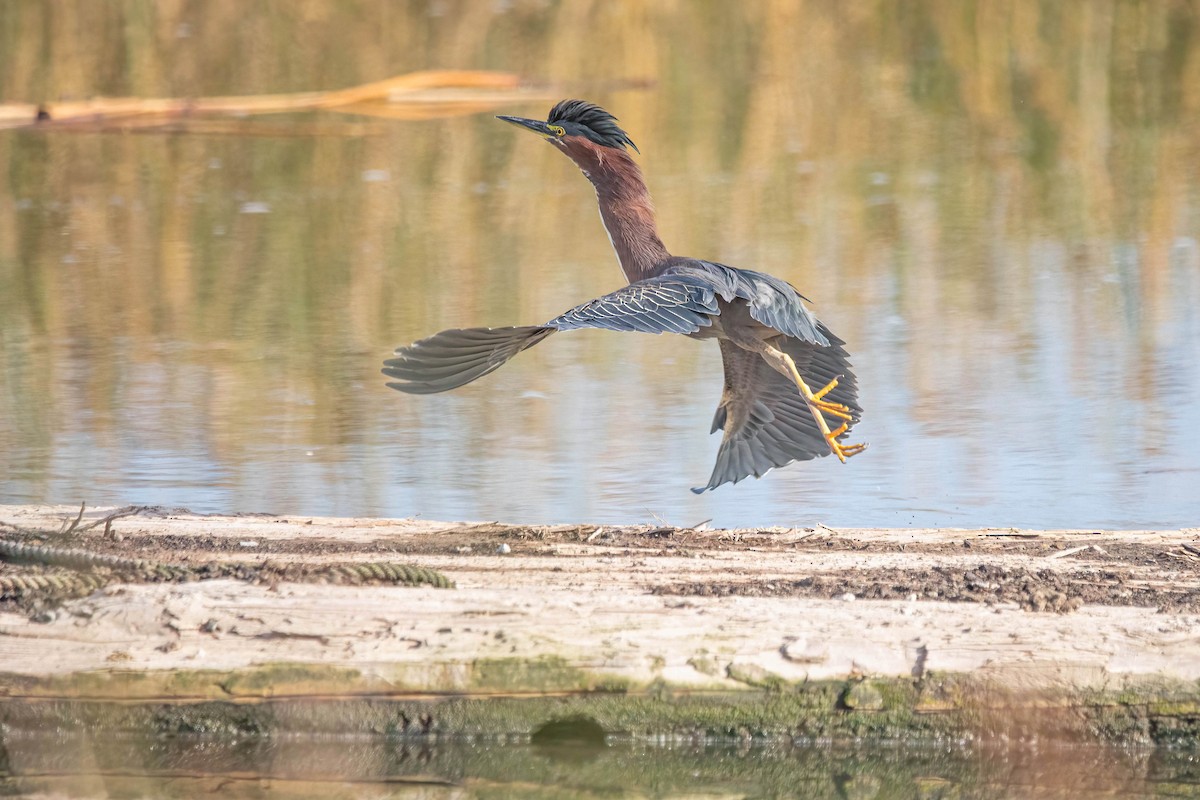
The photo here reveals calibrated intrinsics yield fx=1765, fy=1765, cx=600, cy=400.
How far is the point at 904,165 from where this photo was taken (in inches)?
456

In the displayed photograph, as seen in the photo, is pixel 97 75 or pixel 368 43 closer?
A: pixel 97 75

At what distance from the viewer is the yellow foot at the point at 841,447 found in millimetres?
5258

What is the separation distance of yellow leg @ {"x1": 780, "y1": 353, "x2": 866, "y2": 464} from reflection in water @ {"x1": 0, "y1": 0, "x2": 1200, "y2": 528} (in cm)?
48

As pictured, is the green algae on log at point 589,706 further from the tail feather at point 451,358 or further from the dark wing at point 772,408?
the dark wing at point 772,408

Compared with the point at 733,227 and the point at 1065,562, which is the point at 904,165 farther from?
the point at 1065,562

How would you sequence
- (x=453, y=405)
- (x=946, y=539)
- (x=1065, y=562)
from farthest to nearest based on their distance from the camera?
(x=453, y=405) < (x=946, y=539) < (x=1065, y=562)

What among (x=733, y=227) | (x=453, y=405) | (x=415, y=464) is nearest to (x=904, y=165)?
(x=733, y=227)

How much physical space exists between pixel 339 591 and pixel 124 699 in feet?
1.84

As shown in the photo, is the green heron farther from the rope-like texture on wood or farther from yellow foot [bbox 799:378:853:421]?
the rope-like texture on wood

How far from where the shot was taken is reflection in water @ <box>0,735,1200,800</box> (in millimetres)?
4016

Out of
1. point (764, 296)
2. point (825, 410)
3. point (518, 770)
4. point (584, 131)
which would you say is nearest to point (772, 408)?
point (825, 410)

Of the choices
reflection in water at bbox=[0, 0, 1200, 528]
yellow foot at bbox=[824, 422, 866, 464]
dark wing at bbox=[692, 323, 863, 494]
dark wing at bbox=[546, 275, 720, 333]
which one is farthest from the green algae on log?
reflection in water at bbox=[0, 0, 1200, 528]

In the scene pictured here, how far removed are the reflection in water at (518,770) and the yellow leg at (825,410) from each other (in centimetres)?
132

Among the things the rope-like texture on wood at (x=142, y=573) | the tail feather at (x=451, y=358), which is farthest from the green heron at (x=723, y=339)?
the rope-like texture on wood at (x=142, y=573)
